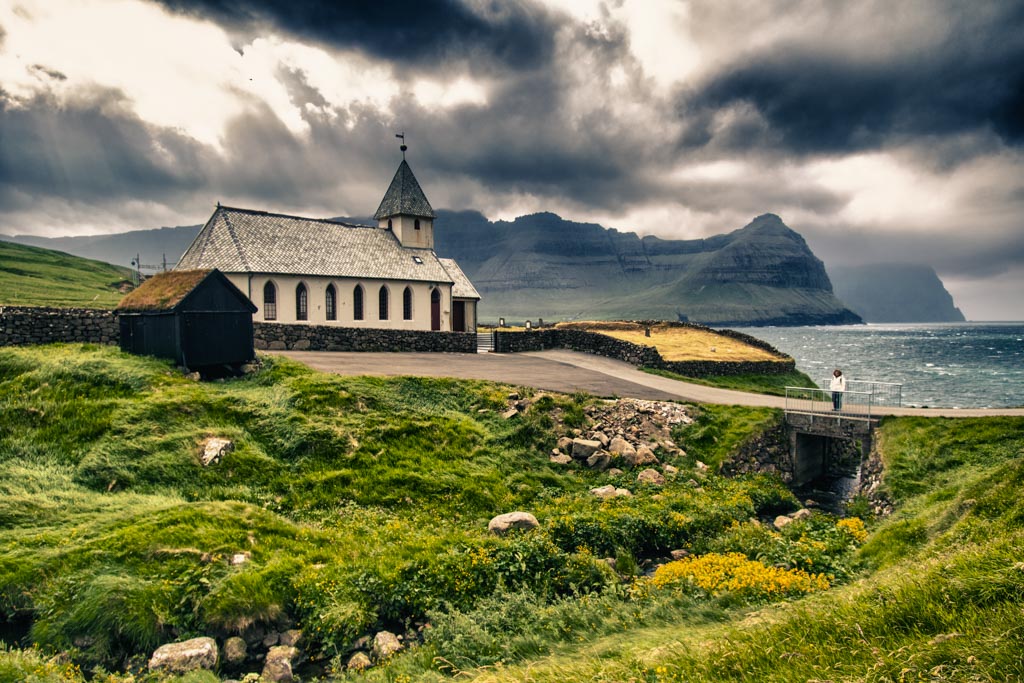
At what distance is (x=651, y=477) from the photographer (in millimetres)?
19734

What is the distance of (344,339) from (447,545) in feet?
83.2

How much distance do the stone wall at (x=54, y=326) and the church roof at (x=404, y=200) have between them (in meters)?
32.5

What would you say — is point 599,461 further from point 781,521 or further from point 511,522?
point 511,522

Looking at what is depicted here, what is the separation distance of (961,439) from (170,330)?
30709 millimetres

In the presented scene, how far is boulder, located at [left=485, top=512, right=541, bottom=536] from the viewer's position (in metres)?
15.0

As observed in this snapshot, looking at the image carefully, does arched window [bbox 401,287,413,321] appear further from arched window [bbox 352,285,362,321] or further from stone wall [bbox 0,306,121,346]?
stone wall [bbox 0,306,121,346]

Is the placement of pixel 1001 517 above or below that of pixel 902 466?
above

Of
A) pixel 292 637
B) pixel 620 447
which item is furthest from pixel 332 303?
pixel 292 637

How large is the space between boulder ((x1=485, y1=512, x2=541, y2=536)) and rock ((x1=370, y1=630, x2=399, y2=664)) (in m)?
4.40

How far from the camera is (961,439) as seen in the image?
65.3 ft

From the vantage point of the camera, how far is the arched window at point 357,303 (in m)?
47.7

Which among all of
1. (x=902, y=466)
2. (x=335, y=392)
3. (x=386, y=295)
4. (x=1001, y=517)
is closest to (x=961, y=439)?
(x=902, y=466)

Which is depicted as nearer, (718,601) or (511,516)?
(718,601)

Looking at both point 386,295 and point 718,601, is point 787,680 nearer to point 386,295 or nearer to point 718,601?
point 718,601
